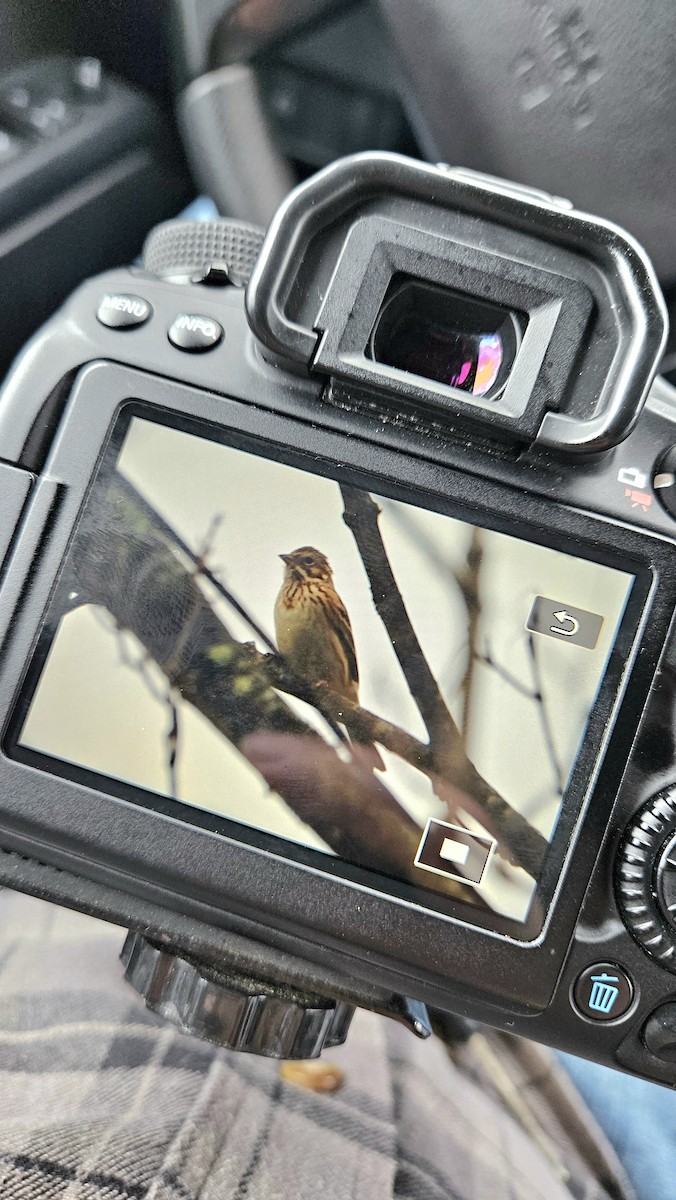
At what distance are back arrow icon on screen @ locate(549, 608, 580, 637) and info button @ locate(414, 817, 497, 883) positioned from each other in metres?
0.10

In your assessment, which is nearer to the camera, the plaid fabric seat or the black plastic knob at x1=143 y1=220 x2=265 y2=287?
the plaid fabric seat

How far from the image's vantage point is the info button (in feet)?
1.46

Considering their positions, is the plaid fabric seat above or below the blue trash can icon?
below

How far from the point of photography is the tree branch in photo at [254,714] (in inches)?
17.5

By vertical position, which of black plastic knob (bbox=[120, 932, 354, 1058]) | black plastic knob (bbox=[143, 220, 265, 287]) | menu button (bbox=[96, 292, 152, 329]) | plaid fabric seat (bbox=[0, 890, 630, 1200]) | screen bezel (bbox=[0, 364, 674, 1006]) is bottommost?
plaid fabric seat (bbox=[0, 890, 630, 1200])

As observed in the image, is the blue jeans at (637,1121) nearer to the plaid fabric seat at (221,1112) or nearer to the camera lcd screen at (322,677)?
the plaid fabric seat at (221,1112)

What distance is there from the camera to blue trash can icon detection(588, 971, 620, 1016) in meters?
0.46

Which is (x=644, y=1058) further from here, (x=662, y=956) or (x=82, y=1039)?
(x=82, y=1039)

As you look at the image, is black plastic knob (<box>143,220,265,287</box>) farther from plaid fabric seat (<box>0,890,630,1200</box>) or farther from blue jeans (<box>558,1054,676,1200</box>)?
blue jeans (<box>558,1054,676,1200</box>)

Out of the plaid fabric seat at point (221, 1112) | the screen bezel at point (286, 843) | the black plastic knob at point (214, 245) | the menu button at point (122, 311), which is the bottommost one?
the plaid fabric seat at point (221, 1112)

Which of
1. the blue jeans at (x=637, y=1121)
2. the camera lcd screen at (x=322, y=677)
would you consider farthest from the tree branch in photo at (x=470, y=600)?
the blue jeans at (x=637, y=1121)

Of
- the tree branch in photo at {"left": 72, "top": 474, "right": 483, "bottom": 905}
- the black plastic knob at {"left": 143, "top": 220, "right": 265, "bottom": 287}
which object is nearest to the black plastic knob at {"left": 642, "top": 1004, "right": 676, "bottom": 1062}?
the tree branch in photo at {"left": 72, "top": 474, "right": 483, "bottom": 905}

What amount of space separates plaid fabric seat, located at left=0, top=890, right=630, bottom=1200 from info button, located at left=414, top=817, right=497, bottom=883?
0.44 ft

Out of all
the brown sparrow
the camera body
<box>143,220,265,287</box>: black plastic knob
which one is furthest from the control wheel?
<box>143,220,265,287</box>: black plastic knob
